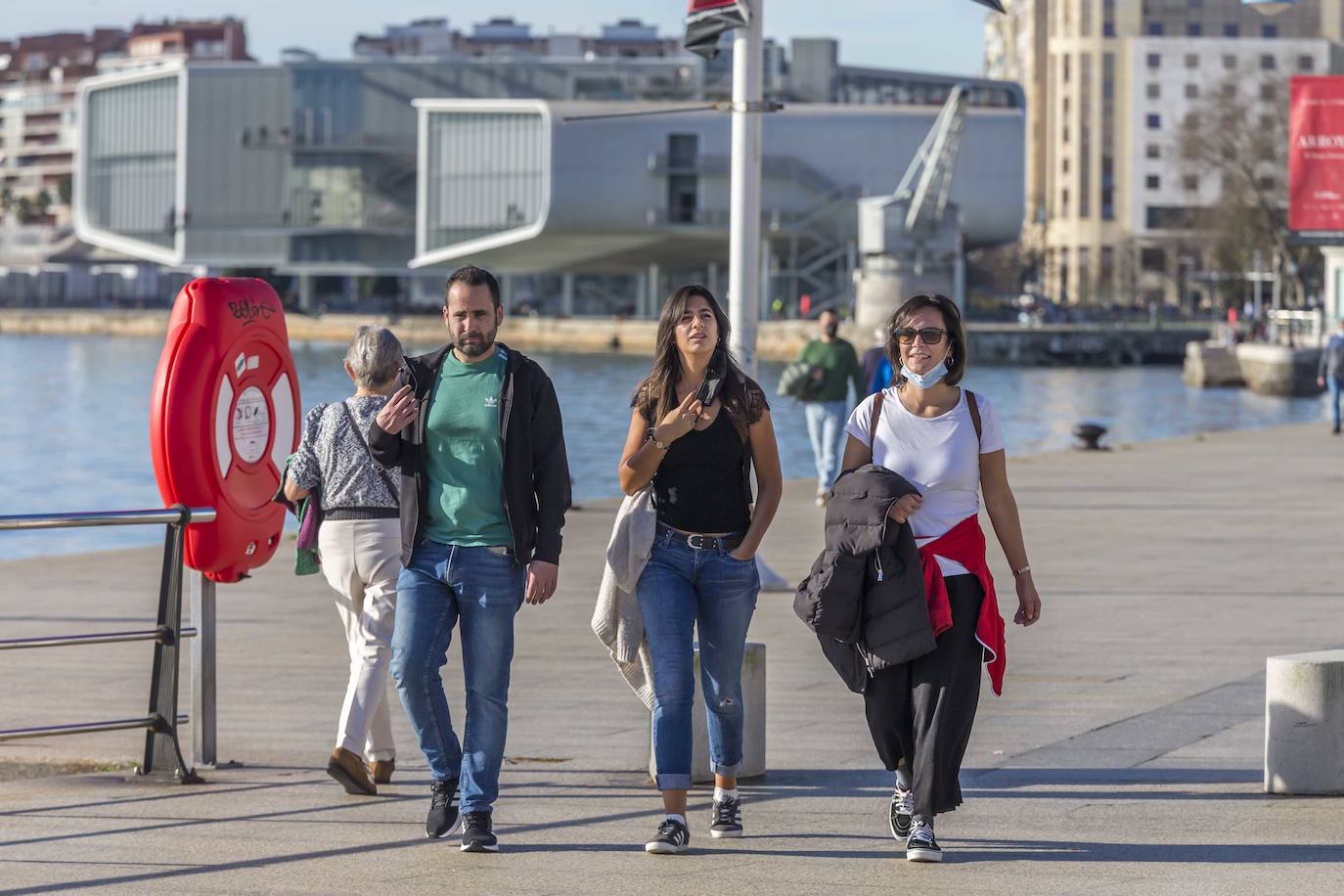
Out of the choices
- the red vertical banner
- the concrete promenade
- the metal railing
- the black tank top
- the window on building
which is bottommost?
the concrete promenade

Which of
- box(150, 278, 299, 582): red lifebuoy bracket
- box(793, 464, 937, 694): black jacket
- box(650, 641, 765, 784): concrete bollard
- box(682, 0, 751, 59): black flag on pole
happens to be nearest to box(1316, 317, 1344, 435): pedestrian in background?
box(682, 0, 751, 59): black flag on pole

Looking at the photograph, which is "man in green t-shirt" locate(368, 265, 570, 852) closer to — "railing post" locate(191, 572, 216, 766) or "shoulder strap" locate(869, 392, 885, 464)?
"shoulder strap" locate(869, 392, 885, 464)

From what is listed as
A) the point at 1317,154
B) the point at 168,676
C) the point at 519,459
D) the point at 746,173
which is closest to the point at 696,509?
the point at 519,459

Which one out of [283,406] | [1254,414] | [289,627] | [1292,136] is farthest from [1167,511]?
[1254,414]

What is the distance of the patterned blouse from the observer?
7.15 metres

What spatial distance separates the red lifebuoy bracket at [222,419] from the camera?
294 inches

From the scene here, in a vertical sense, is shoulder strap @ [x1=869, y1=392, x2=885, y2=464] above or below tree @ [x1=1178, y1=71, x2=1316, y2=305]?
below

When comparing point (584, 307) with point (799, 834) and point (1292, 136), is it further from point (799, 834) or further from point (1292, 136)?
point (799, 834)

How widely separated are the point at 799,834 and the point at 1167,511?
1367 centimetres

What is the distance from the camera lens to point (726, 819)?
6.37 metres

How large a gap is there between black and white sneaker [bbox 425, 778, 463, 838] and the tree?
296ft

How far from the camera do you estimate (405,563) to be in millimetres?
6352

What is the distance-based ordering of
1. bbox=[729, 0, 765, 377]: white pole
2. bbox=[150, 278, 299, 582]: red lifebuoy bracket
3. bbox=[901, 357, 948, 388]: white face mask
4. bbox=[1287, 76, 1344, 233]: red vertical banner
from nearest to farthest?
bbox=[901, 357, 948, 388]: white face mask → bbox=[150, 278, 299, 582]: red lifebuoy bracket → bbox=[729, 0, 765, 377]: white pole → bbox=[1287, 76, 1344, 233]: red vertical banner

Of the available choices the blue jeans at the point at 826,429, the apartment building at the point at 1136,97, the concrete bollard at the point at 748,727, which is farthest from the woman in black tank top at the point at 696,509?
the apartment building at the point at 1136,97
